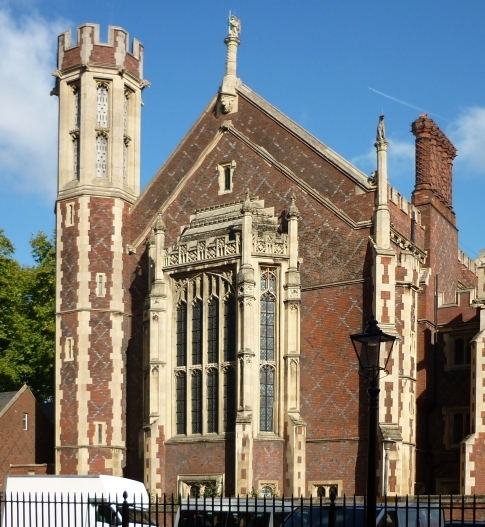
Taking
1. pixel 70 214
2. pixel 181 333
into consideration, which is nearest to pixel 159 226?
pixel 181 333

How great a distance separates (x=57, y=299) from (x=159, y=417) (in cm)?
639

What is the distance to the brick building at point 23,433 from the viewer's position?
41.8m

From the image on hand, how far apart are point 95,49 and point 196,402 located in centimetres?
1360

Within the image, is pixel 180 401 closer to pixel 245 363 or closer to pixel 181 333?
pixel 181 333

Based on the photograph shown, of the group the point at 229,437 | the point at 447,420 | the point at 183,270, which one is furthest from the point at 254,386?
the point at 447,420

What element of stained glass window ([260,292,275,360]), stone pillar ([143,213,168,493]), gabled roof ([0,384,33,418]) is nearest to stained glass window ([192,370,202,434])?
stone pillar ([143,213,168,493])

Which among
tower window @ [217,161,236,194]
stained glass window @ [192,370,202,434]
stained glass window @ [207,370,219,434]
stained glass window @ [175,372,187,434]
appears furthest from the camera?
tower window @ [217,161,236,194]

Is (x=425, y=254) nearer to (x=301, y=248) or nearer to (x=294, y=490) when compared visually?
(x=301, y=248)

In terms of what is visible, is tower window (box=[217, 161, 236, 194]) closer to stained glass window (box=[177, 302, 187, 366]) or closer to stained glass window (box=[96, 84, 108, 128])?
stained glass window (box=[177, 302, 187, 366])

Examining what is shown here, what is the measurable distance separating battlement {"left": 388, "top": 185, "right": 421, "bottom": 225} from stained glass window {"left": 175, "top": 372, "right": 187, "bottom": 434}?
884 centimetres

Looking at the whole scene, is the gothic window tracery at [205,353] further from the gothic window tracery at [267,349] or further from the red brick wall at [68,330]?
the red brick wall at [68,330]

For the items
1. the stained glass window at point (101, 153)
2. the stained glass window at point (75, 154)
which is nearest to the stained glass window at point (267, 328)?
the stained glass window at point (101, 153)

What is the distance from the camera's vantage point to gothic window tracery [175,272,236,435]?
3400 centimetres

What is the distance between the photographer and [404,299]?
111ft
